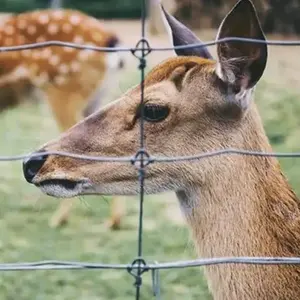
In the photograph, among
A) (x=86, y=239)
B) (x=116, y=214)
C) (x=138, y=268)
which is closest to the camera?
(x=138, y=268)

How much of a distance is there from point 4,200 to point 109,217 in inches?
27.3

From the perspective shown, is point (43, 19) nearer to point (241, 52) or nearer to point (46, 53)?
point (46, 53)

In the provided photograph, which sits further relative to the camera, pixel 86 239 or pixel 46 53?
pixel 46 53

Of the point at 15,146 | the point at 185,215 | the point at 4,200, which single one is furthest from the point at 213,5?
the point at 185,215

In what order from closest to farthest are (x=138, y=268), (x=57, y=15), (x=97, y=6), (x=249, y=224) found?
(x=138, y=268) → (x=249, y=224) → (x=57, y=15) → (x=97, y=6)

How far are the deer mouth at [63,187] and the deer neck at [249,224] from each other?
31cm

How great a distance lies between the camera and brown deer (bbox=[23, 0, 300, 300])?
2793 mm

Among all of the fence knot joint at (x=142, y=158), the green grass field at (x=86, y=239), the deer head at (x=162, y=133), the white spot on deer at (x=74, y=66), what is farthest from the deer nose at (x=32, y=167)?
the white spot on deer at (x=74, y=66)

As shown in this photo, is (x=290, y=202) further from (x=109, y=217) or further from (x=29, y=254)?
(x=109, y=217)

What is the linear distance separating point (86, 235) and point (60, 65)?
1.29 m

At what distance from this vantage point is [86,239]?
5.60 meters

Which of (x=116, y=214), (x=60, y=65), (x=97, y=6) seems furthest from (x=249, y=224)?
(x=97, y=6)

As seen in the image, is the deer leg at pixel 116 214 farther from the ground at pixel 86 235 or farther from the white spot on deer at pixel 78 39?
the white spot on deer at pixel 78 39

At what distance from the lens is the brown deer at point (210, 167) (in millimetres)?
2793
